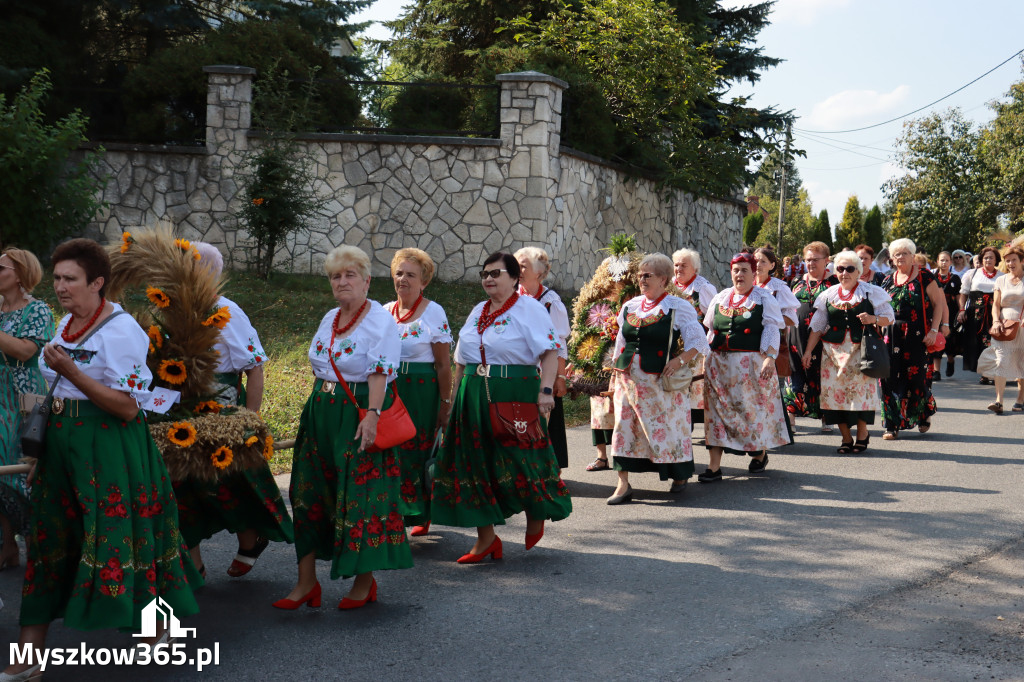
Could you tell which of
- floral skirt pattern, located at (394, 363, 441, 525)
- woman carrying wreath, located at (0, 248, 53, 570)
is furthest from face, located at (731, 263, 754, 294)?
woman carrying wreath, located at (0, 248, 53, 570)

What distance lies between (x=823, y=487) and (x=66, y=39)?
52.5 ft

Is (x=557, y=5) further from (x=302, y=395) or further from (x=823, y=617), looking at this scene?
(x=823, y=617)

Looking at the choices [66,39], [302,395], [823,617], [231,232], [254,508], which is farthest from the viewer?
[66,39]

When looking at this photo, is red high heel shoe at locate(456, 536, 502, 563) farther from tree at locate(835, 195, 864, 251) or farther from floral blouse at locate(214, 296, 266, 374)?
tree at locate(835, 195, 864, 251)

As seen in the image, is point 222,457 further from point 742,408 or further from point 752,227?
point 752,227

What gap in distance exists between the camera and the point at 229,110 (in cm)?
1694

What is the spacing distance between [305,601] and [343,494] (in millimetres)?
624

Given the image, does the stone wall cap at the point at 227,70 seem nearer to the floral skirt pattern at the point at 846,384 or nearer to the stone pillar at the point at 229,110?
the stone pillar at the point at 229,110

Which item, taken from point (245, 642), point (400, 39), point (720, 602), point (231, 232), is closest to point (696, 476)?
point (720, 602)

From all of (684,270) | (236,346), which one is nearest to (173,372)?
(236,346)

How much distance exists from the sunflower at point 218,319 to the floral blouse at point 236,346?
54 cm

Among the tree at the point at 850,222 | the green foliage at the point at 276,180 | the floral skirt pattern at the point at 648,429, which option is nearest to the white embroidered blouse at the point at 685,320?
the floral skirt pattern at the point at 648,429

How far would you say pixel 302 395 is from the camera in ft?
36.7

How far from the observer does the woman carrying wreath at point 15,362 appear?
5.57 metres
